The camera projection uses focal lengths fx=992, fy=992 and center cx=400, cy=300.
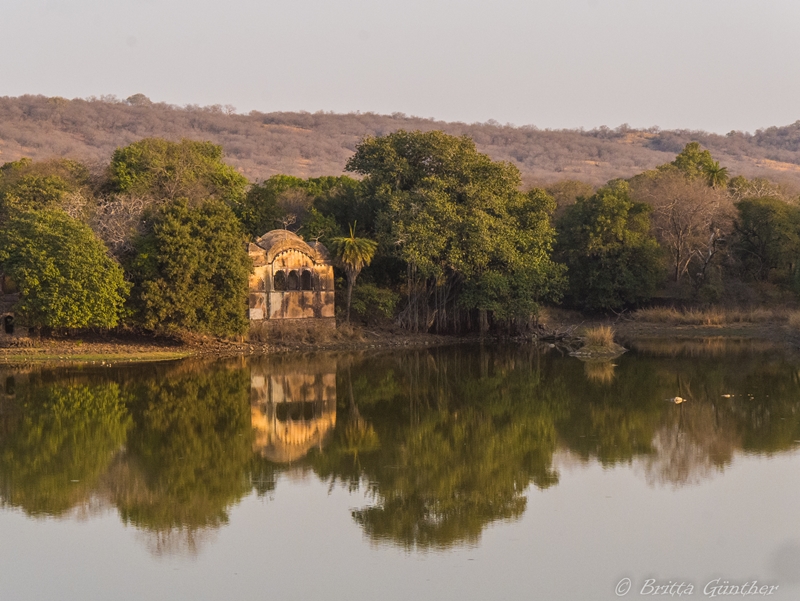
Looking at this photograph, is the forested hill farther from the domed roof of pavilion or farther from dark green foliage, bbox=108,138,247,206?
the domed roof of pavilion

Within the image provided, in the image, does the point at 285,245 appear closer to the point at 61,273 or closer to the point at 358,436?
the point at 61,273

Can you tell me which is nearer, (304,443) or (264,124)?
(304,443)

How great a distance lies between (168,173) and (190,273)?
24.0 ft

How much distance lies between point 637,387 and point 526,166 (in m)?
96.9

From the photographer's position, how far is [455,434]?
808 inches

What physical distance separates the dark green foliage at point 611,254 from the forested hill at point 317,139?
5335cm

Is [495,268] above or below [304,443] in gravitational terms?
above

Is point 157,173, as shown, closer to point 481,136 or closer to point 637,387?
point 637,387

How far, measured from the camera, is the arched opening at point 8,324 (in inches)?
1291

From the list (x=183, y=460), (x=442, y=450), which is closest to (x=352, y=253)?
(x=442, y=450)

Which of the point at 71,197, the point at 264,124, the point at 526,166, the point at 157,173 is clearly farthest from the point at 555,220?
the point at 264,124

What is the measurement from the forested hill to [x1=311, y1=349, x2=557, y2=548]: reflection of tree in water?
227 feet

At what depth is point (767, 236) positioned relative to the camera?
44.9 metres

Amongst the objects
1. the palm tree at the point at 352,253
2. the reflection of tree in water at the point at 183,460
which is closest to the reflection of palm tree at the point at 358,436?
the reflection of tree in water at the point at 183,460
